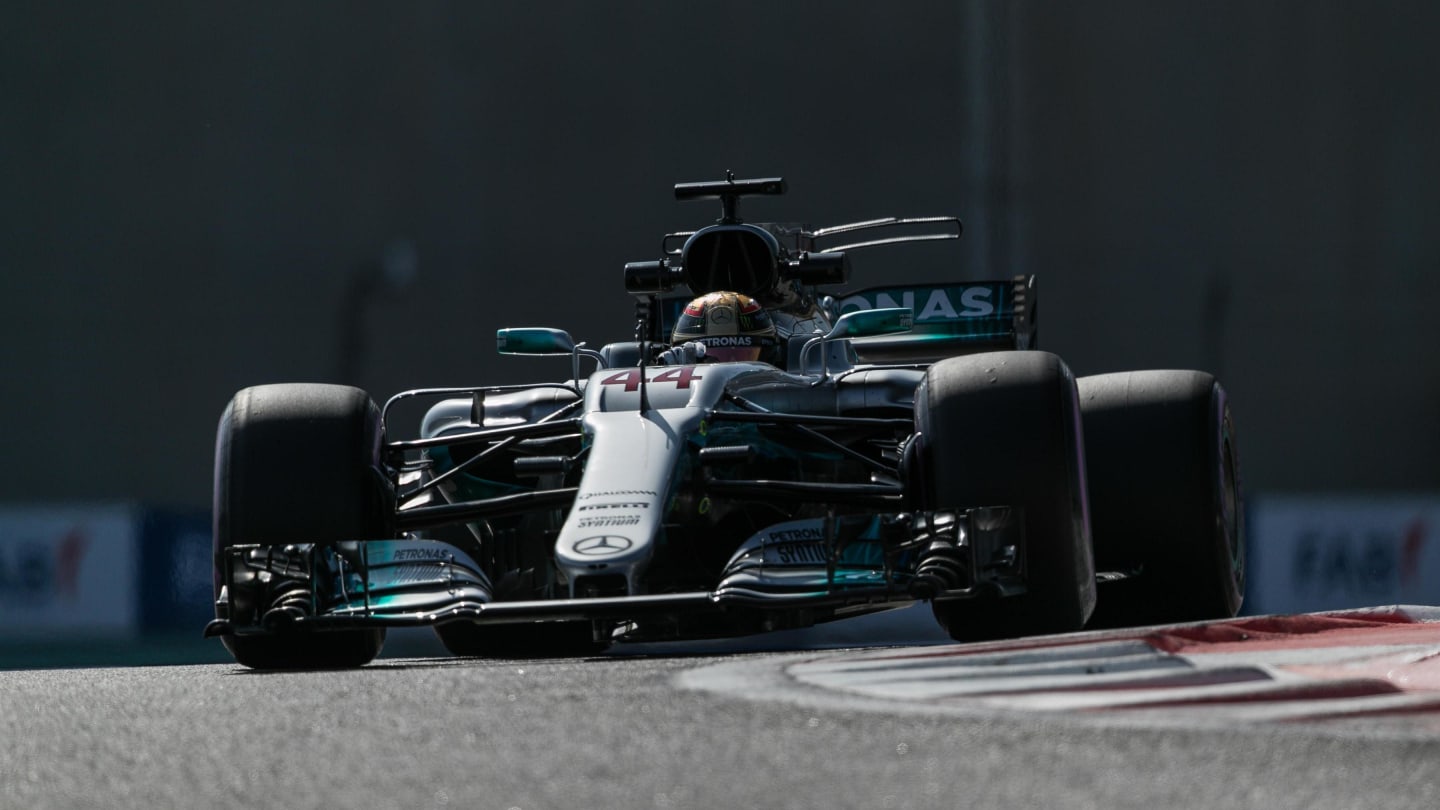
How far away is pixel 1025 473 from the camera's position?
5.91 m

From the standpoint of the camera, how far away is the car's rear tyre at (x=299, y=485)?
646cm

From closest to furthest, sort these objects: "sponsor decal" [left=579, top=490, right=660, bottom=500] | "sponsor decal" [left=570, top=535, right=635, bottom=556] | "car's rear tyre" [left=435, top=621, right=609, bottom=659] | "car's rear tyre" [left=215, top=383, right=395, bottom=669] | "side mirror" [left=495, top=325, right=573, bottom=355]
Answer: "sponsor decal" [left=570, top=535, right=635, bottom=556], "sponsor decal" [left=579, top=490, right=660, bottom=500], "car's rear tyre" [left=215, top=383, right=395, bottom=669], "side mirror" [left=495, top=325, right=573, bottom=355], "car's rear tyre" [left=435, top=621, right=609, bottom=659]

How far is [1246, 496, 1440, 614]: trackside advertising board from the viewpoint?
43.2 ft

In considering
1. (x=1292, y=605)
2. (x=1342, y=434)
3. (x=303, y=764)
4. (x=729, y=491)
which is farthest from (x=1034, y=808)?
(x=1342, y=434)

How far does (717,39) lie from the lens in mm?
18672

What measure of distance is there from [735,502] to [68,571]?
780 centimetres

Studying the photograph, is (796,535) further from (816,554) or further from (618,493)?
(618,493)

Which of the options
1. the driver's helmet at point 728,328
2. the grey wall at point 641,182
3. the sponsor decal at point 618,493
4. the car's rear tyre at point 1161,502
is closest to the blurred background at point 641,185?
the grey wall at point 641,182

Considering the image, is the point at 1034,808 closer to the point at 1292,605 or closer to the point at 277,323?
the point at 1292,605

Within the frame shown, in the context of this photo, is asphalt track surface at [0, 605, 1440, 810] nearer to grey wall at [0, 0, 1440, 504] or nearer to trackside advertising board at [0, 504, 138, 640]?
trackside advertising board at [0, 504, 138, 640]

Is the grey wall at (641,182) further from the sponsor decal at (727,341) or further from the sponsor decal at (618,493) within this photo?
the sponsor decal at (618,493)

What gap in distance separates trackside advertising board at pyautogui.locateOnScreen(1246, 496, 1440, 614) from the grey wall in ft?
14.4

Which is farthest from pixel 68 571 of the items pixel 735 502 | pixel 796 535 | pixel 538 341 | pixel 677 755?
pixel 677 755

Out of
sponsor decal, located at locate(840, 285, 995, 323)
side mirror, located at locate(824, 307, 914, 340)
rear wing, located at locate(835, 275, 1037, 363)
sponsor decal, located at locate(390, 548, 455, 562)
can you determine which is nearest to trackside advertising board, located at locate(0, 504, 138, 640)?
rear wing, located at locate(835, 275, 1037, 363)
